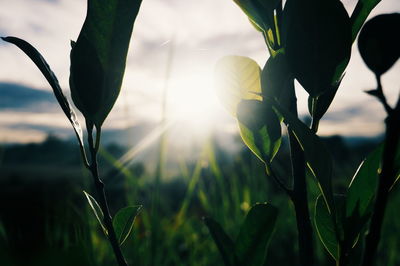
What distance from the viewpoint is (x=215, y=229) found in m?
0.49

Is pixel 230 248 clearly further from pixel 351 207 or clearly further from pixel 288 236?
pixel 288 236

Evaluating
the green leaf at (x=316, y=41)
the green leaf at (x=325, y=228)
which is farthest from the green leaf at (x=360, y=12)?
the green leaf at (x=325, y=228)

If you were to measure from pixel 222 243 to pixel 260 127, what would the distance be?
15 centimetres

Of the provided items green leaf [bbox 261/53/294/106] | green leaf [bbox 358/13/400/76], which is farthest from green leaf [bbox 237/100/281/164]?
green leaf [bbox 358/13/400/76]

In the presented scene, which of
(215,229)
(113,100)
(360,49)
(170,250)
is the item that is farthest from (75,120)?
(170,250)

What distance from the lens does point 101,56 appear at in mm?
426

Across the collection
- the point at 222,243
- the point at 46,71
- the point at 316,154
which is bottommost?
the point at 222,243

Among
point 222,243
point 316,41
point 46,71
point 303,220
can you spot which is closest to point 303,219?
point 303,220

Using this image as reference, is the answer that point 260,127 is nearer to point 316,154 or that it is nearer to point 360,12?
point 316,154

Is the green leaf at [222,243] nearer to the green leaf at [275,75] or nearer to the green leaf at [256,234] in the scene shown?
the green leaf at [256,234]

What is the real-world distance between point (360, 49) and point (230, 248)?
28cm

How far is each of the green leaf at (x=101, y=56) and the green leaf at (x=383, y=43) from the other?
0.24m

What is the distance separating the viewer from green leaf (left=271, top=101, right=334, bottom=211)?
0.41m

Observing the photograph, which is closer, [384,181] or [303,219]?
[384,181]
